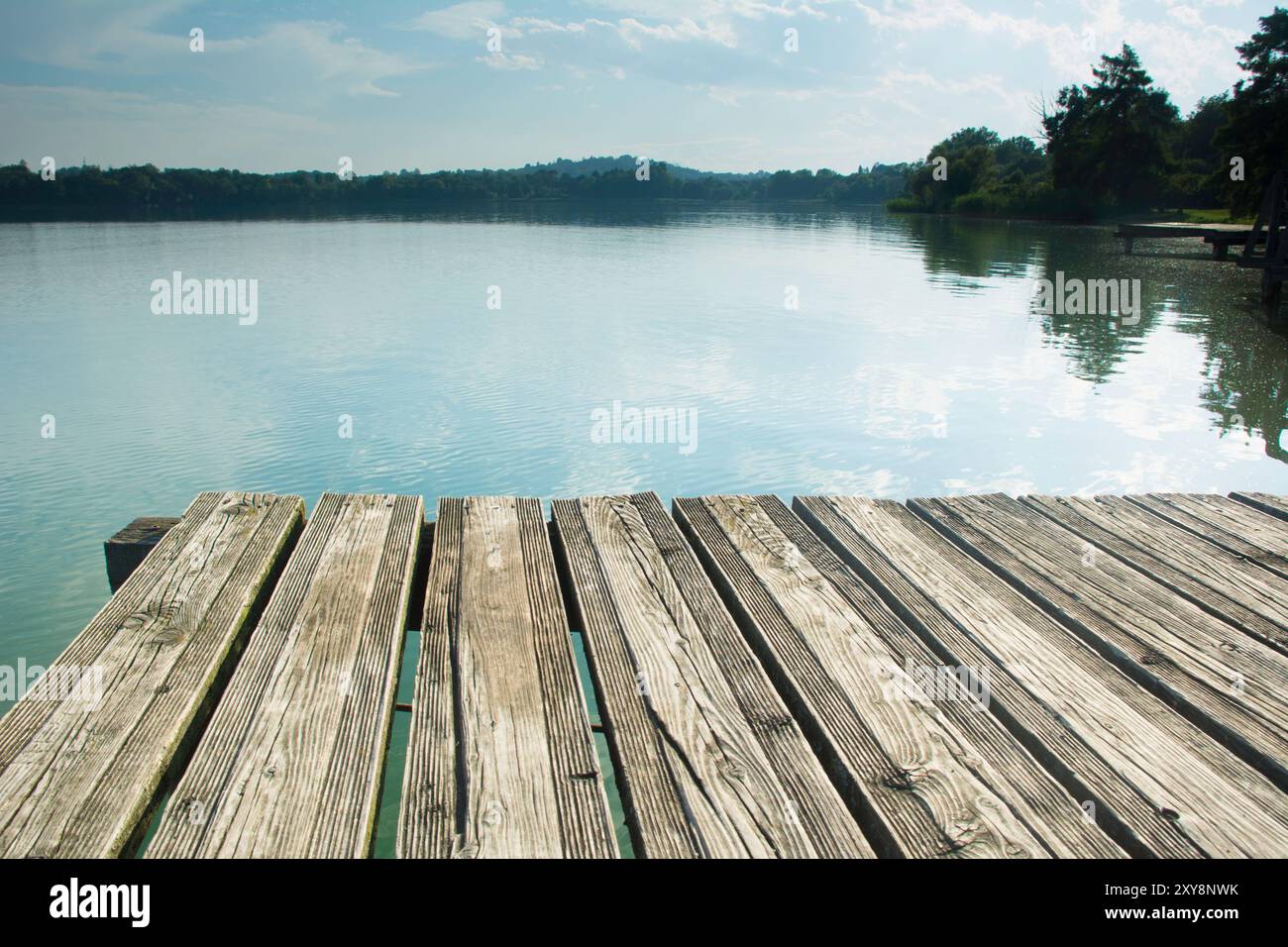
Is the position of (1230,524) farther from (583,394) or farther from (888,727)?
(583,394)

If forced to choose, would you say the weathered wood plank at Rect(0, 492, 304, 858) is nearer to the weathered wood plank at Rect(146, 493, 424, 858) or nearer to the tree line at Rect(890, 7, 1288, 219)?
the weathered wood plank at Rect(146, 493, 424, 858)

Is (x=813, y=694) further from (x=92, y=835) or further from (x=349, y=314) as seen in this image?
(x=349, y=314)

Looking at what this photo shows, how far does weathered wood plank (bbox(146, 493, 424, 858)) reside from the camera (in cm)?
183

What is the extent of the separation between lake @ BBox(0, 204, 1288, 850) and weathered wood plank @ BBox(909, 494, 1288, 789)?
265 cm

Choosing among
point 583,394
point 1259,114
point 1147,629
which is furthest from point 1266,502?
point 1259,114

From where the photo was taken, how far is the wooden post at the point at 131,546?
358 cm

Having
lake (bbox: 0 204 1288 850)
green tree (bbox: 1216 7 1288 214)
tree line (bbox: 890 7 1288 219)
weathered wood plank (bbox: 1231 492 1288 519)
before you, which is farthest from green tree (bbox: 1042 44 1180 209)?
weathered wood plank (bbox: 1231 492 1288 519)

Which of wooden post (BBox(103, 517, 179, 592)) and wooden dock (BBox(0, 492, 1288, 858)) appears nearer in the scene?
wooden dock (BBox(0, 492, 1288, 858))

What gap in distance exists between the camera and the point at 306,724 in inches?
87.3

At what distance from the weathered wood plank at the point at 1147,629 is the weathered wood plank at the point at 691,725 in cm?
110

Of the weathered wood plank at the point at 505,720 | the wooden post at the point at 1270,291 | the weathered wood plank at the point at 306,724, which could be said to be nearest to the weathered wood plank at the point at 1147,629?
the weathered wood plank at the point at 505,720

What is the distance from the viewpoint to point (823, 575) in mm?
3271

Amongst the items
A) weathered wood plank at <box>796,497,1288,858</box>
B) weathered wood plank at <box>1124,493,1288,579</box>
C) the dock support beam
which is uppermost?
the dock support beam
